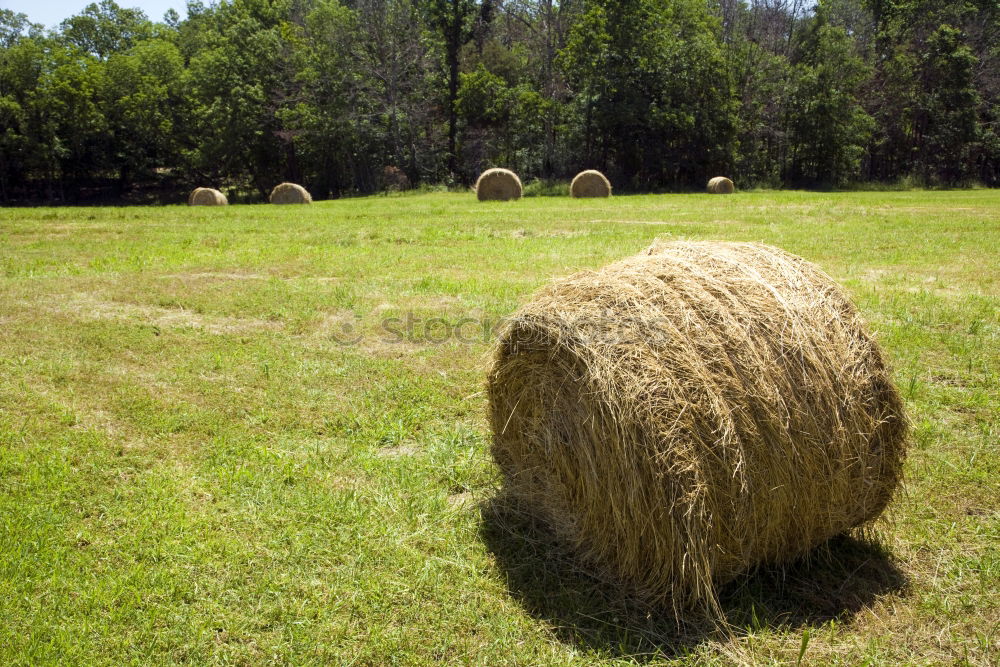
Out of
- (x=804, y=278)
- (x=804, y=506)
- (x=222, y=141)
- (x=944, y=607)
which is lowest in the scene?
(x=944, y=607)

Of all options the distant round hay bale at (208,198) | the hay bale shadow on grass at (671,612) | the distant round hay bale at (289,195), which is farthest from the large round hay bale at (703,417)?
the distant round hay bale at (208,198)

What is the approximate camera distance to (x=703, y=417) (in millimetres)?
3258

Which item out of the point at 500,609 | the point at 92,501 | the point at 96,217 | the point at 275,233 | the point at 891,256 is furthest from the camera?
the point at 96,217

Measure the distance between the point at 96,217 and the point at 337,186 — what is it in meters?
25.7

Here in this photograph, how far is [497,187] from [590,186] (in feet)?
14.0

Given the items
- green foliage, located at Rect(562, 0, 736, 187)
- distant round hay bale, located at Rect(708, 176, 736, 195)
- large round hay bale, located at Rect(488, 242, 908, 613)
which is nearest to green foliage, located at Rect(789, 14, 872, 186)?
green foliage, located at Rect(562, 0, 736, 187)

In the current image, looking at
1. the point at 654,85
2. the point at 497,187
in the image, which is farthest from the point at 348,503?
the point at 654,85

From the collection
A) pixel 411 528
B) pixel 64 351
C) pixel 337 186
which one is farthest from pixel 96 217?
pixel 337 186

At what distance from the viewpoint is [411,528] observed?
4.17 m

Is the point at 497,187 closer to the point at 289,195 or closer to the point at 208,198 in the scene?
the point at 289,195

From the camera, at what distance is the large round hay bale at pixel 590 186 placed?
29531 millimetres

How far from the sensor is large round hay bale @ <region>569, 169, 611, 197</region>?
29531 millimetres

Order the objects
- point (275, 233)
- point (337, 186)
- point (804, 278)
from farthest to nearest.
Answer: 1. point (337, 186)
2. point (275, 233)
3. point (804, 278)

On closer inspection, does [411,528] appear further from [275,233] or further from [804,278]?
[275,233]
